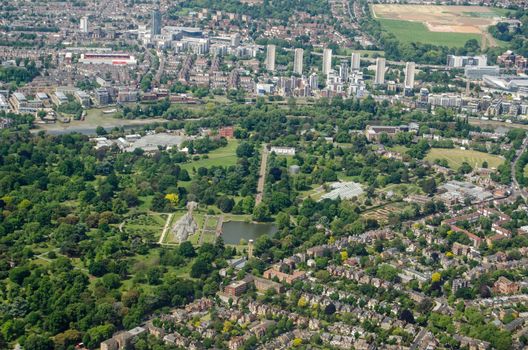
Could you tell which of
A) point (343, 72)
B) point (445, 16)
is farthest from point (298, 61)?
point (445, 16)

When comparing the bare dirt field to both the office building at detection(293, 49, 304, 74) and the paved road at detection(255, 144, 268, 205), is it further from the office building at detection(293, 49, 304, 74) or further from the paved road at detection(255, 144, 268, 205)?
the paved road at detection(255, 144, 268, 205)

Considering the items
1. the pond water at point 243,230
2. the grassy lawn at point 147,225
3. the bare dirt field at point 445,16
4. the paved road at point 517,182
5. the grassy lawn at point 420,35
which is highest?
the bare dirt field at point 445,16

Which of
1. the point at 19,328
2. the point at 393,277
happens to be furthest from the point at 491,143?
the point at 19,328

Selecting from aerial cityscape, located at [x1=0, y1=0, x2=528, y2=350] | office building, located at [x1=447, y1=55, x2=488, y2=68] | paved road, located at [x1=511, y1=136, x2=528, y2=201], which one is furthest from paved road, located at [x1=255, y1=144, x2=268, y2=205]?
office building, located at [x1=447, y1=55, x2=488, y2=68]

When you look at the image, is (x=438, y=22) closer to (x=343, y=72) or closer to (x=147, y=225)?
(x=343, y=72)

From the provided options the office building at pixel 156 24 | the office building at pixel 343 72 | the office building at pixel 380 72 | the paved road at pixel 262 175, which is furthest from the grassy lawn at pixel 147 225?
the office building at pixel 156 24

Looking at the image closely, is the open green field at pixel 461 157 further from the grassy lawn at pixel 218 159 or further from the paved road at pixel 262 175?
the grassy lawn at pixel 218 159
